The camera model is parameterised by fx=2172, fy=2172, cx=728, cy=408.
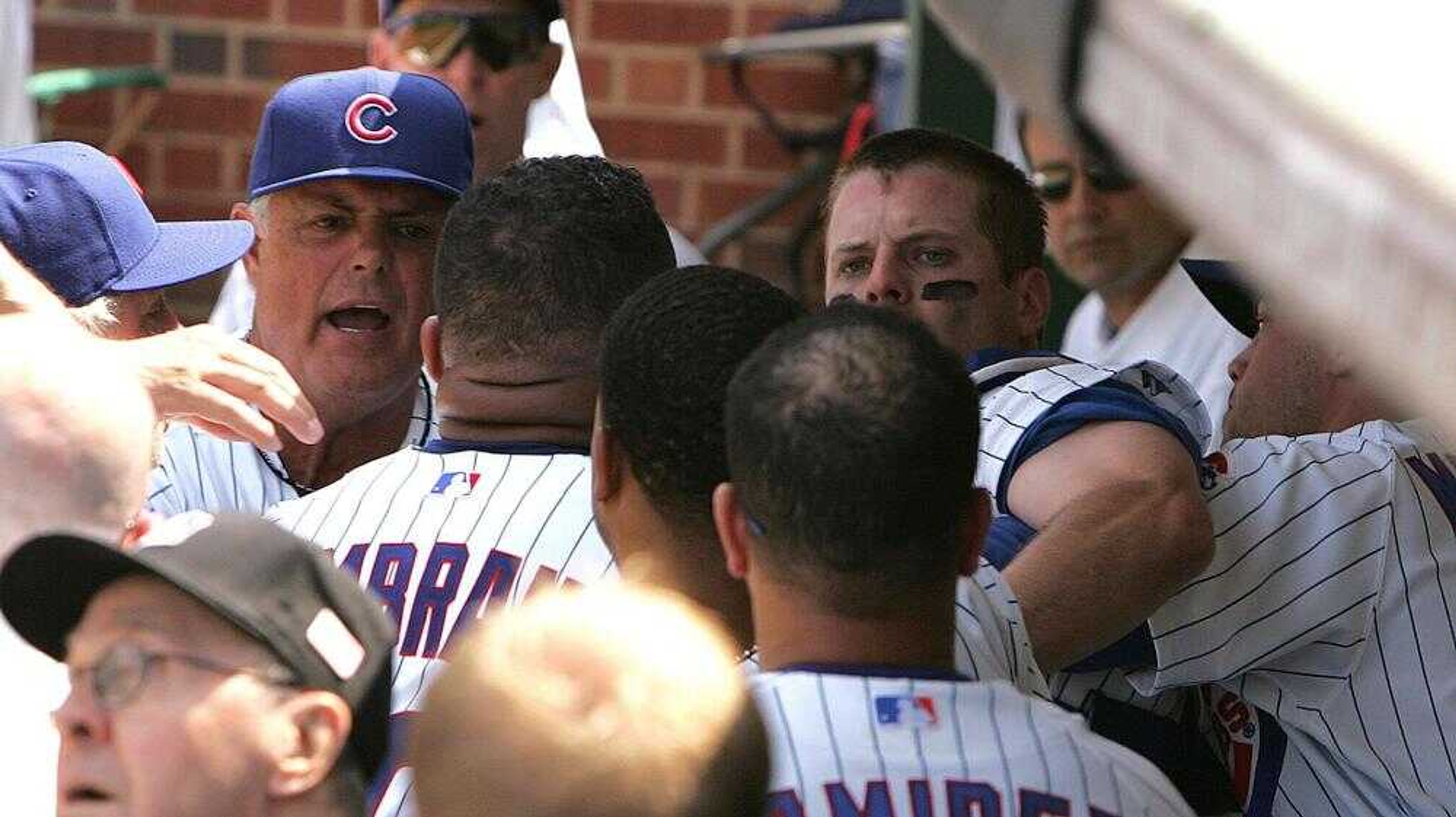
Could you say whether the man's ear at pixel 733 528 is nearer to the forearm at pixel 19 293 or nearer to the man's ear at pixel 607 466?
the man's ear at pixel 607 466

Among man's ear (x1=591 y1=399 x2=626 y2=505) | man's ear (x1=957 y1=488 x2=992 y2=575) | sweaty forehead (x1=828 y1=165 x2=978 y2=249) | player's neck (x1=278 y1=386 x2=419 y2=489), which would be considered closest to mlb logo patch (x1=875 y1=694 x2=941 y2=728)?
man's ear (x1=957 y1=488 x2=992 y2=575)

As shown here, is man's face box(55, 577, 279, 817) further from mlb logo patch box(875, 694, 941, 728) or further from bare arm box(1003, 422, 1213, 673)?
bare arm box(1003, 422, 1213, 673)

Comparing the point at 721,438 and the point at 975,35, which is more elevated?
the point at 975,35

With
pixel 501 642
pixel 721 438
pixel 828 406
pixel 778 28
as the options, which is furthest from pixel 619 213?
pixel 778 28

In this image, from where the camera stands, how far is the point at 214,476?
315 cm

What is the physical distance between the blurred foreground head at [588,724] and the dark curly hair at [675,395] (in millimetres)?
634

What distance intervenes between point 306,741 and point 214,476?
158 cm

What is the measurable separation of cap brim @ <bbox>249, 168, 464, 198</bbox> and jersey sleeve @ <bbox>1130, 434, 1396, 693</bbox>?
4.16 ft

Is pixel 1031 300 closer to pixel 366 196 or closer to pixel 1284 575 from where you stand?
pixel 1284 575

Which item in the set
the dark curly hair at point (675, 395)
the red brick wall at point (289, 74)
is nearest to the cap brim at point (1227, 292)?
the dark curly hair at point (675, 395)

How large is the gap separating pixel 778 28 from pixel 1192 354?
1696 millimetres

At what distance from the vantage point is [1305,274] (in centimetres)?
82

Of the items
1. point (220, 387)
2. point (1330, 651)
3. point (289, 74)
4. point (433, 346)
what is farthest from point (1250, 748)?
point (289, 74)

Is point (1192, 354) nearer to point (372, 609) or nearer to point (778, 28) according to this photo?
point (778, 28)
